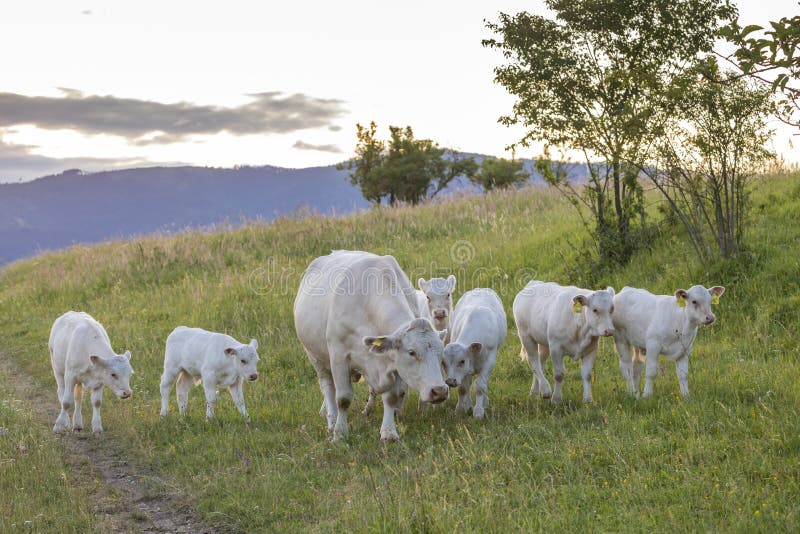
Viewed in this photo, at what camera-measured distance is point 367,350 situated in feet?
31.0

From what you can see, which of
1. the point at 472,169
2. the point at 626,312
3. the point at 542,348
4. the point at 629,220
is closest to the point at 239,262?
the point at 629,220

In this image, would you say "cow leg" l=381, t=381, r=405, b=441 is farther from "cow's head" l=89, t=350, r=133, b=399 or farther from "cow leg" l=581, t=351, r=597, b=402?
"cow's head" l=89, t=350, r=133, b=399

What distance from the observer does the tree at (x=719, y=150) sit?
1445 centimetres

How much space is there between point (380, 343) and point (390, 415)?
1085mm

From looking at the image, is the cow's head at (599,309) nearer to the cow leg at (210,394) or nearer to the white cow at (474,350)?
the white cow at (474,350)

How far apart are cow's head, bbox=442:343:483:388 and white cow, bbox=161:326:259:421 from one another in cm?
332

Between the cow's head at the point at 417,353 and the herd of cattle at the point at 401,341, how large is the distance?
13 mm

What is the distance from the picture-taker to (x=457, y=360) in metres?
9.53

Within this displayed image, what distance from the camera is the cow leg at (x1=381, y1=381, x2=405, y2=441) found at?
9.05m

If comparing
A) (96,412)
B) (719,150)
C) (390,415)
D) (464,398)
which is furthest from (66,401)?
(719,150)

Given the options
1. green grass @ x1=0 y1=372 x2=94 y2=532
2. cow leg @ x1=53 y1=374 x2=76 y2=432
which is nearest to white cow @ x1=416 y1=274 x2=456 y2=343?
cow leg @ x1=53 y1=374 x2=76 y2=432

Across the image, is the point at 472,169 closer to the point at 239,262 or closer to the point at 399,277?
the point at 239,262

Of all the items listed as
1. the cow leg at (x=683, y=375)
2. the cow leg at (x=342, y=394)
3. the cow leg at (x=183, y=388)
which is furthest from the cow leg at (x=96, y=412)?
the cow leg at (x=683, y=375)

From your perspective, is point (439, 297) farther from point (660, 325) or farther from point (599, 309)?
point (660, 325)
